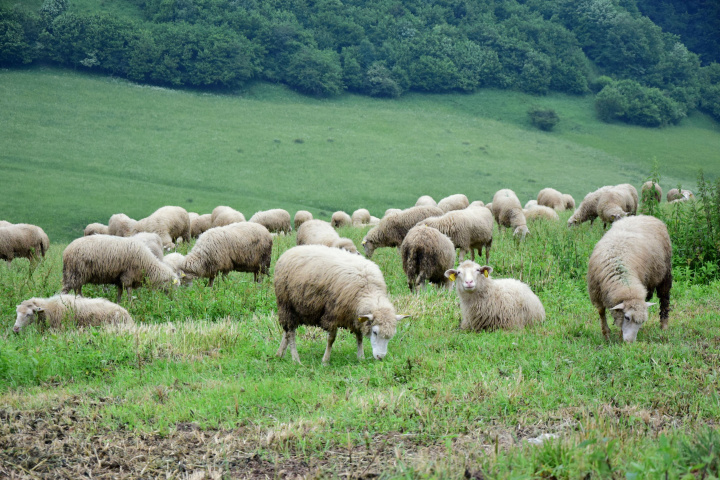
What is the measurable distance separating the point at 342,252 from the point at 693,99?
79838 millimetres

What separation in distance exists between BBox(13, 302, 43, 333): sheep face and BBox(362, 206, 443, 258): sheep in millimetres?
8996

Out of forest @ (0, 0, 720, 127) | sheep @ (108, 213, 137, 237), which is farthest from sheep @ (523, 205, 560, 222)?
forest @ (0, 0, 720, 127)

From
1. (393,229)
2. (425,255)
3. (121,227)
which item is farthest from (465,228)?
(121,227)

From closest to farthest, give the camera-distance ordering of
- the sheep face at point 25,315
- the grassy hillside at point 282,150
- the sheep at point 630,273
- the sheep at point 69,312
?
the sheep at point 630,273 < the sheep face at point 25,315 < the sheep at point 69,312 < the grassy hillside at point 282,150

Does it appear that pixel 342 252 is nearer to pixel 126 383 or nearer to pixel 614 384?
pixel 126 383

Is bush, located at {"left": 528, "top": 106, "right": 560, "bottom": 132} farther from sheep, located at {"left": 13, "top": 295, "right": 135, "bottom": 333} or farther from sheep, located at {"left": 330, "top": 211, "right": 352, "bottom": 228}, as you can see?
sheep, located at {"left": 13, "top": 295, "right": 135, "bottom": 333}

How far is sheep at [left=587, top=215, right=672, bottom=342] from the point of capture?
298 inches

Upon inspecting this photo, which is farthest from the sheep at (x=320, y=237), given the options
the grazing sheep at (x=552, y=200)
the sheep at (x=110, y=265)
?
the grazing sheep at (x=552, y=200)

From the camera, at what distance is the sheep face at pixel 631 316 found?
24.4 ft

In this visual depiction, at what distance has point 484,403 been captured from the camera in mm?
5547

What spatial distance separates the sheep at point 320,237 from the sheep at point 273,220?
25.9 ft

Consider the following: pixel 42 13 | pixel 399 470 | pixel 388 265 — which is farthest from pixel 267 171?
pixel 399 470

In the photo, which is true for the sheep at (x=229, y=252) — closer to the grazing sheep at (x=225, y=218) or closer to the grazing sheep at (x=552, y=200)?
the grazing sheep at (x=225, y=218)

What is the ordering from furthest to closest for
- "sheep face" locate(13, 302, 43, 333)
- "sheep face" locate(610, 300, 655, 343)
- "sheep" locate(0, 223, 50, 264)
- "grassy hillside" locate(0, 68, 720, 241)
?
"grassy hillside" locate(0, 68, 720, 241) < "sheep" locate(0, 223, 50, 264) < "sheep face" locate(13, 302, 43, 333) < "sheep face" locate(610, 300, 655, 343)
